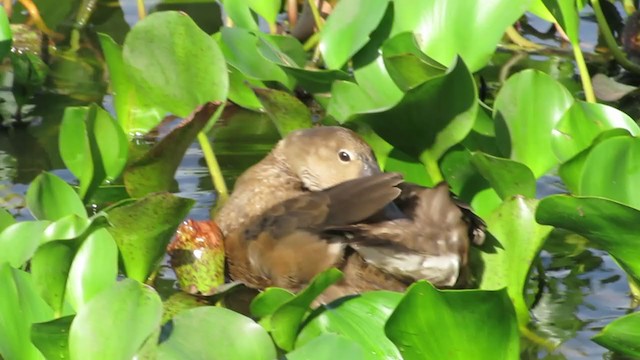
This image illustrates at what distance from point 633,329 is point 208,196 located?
6.41 ft

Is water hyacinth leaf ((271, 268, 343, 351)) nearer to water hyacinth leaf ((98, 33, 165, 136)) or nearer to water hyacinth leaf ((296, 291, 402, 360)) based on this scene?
water hyacinth leaf ((296, 291, 402, 360))

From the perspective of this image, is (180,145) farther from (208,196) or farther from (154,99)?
(208,196)

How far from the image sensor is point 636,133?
3.38 meters

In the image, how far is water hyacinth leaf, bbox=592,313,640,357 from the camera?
2762 millimetres

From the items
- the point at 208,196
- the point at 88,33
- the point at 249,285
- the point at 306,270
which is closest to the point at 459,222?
the point at 306,270

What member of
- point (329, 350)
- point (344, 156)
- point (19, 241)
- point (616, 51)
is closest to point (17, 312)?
point (19, 241)

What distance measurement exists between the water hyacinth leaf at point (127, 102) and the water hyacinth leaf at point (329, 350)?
1876mm

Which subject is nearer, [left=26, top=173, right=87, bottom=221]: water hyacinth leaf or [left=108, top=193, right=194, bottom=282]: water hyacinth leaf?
[left=108, top=193, right=194, bottom=282]: water hyacinth leaf

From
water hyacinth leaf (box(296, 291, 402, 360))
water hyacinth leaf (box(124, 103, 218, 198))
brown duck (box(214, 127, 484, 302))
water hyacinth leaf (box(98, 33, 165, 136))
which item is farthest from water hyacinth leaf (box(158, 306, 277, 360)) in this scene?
water hyacinth leaf (box(98, 33, 165, 136))

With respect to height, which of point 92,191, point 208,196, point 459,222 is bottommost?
point 208,196

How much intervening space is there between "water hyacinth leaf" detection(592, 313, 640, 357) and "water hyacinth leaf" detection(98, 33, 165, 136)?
1.90m

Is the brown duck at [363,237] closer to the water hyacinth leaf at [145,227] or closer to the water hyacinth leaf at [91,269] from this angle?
the water hyacinth leaf at [145,227]

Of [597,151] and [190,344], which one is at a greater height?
[597,151]

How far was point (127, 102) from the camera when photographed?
4387 millimetres
